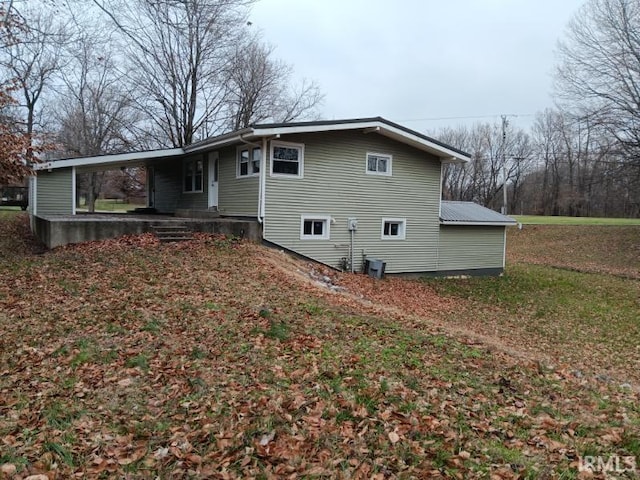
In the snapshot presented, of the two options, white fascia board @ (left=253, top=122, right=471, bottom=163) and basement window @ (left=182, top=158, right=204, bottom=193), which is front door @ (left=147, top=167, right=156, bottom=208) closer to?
basement window @ (left=182, top=158, right=204, bottom=193)

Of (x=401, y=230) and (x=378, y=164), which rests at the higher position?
(x=378, y=164)

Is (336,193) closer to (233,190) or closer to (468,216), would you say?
(233,190)

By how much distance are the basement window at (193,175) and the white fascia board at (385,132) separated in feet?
18.0

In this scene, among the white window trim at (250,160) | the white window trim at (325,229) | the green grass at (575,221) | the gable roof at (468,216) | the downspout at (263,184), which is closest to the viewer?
the downspout at (263,184)

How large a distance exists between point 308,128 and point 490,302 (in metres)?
7.69

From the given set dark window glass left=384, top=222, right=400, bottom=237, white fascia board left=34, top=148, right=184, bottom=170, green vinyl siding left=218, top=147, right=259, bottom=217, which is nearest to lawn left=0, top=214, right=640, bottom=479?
green vinyl siding left=218, top=147, right=259, bottom=217

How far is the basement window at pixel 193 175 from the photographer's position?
16.5 metres

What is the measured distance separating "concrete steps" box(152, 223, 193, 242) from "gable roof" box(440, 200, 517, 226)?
30.2 feet

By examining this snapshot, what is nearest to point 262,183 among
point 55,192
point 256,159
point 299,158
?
point 256,159

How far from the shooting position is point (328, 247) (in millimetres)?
13852

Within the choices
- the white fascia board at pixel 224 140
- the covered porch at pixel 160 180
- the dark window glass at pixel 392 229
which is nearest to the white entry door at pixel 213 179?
the covered porch at pixel 160 180

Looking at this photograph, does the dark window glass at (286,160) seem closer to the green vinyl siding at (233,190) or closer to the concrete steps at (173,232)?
the green vinyl siding at (233,190)

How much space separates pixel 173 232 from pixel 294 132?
14.5 ft

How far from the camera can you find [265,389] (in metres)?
4.16
